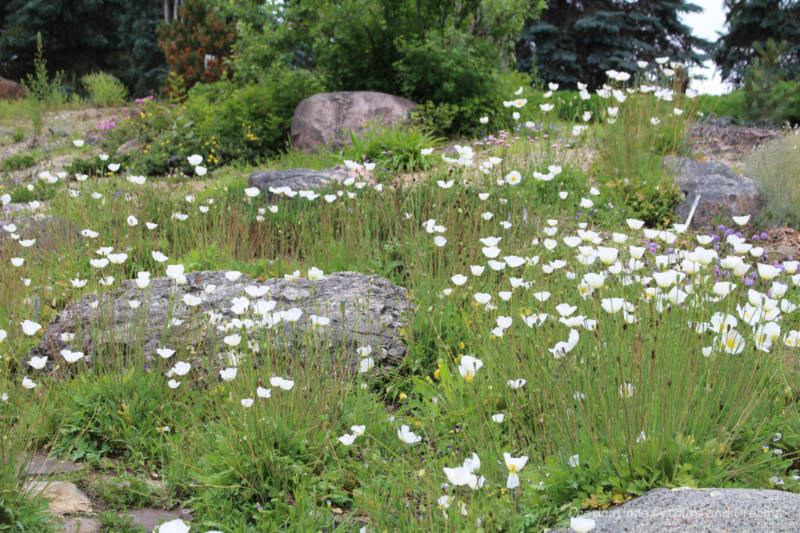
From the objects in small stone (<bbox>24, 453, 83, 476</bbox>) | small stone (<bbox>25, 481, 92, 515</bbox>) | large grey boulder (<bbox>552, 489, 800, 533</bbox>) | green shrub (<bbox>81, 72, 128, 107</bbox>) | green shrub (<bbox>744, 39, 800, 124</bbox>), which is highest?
green shrub (<bbox>744, 39, 800, 124</bbox>)

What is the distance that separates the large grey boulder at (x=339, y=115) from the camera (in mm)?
9305

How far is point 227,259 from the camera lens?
5191 mm

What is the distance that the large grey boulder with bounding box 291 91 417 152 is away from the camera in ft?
30.5

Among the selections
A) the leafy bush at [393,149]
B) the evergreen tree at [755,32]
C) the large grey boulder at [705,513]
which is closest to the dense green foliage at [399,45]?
the leafy bush at [393,149]

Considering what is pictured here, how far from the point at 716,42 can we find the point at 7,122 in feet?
66.8

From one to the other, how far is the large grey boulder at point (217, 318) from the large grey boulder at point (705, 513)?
5.71 ft

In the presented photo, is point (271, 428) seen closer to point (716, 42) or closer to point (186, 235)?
point (186, 235)

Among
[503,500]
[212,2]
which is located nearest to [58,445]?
[503,500]

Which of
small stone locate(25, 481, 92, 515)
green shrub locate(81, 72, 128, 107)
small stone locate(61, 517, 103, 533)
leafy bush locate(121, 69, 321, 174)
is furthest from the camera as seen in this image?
green shrub locate(81, 72, 128, 107)

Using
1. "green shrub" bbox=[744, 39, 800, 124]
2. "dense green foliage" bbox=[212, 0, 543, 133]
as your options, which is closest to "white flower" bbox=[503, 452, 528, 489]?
"dense green foliage" bbox=[212, 0, 543, 133]

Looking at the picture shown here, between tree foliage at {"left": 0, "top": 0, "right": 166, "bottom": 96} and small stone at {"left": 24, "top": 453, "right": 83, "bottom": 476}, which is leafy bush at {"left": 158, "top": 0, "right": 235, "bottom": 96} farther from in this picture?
small stone at {"left": 24, "top": 453, "right": 83, "bottom": 476}

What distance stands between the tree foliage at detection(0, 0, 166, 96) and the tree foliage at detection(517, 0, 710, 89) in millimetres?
14138

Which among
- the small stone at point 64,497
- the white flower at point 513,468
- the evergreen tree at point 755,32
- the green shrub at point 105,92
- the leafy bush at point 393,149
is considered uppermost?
the evergreen tree at point 755,32

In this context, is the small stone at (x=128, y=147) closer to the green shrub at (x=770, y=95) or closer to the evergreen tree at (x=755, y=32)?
the green shrub at (x=770, y=95)
